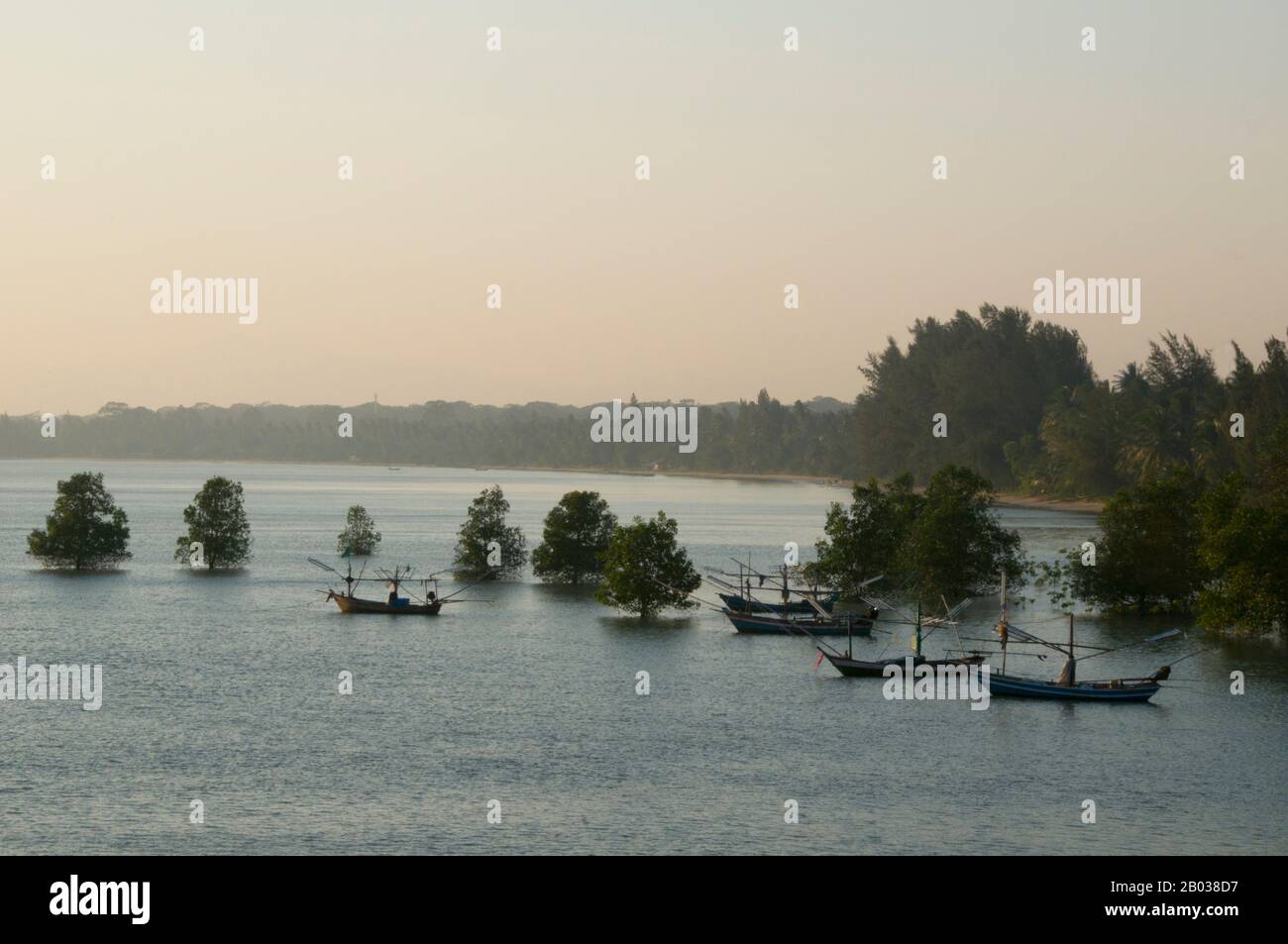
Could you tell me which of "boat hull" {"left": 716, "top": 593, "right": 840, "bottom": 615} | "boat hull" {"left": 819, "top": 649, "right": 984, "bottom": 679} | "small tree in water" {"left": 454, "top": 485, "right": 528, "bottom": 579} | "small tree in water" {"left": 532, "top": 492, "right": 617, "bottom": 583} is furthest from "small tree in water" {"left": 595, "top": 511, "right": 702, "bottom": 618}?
"small tree in water" {"left": 454, "top": 485, "right": 528, "bottom": 579}

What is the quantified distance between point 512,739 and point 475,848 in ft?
53.6

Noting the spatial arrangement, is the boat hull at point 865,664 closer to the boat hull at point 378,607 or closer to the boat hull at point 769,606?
the boat hull at point 769,606

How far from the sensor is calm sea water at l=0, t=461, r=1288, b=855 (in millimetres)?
43812

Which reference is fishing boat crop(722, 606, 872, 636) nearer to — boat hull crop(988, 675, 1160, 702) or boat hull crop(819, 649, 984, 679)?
boat hull crop(819, 649, 984, 679)

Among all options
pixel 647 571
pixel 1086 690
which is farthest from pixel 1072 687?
pixel 647 571

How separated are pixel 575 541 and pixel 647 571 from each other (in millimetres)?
25577

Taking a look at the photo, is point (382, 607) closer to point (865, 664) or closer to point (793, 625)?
point (793, 625)

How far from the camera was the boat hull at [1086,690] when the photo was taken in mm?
65438

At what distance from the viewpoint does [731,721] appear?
204ft

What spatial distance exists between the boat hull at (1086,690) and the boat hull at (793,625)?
23.6 m

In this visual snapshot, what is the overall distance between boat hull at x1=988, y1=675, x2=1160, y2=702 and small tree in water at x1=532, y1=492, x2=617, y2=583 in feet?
194

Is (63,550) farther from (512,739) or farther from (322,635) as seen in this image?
(512,739)
